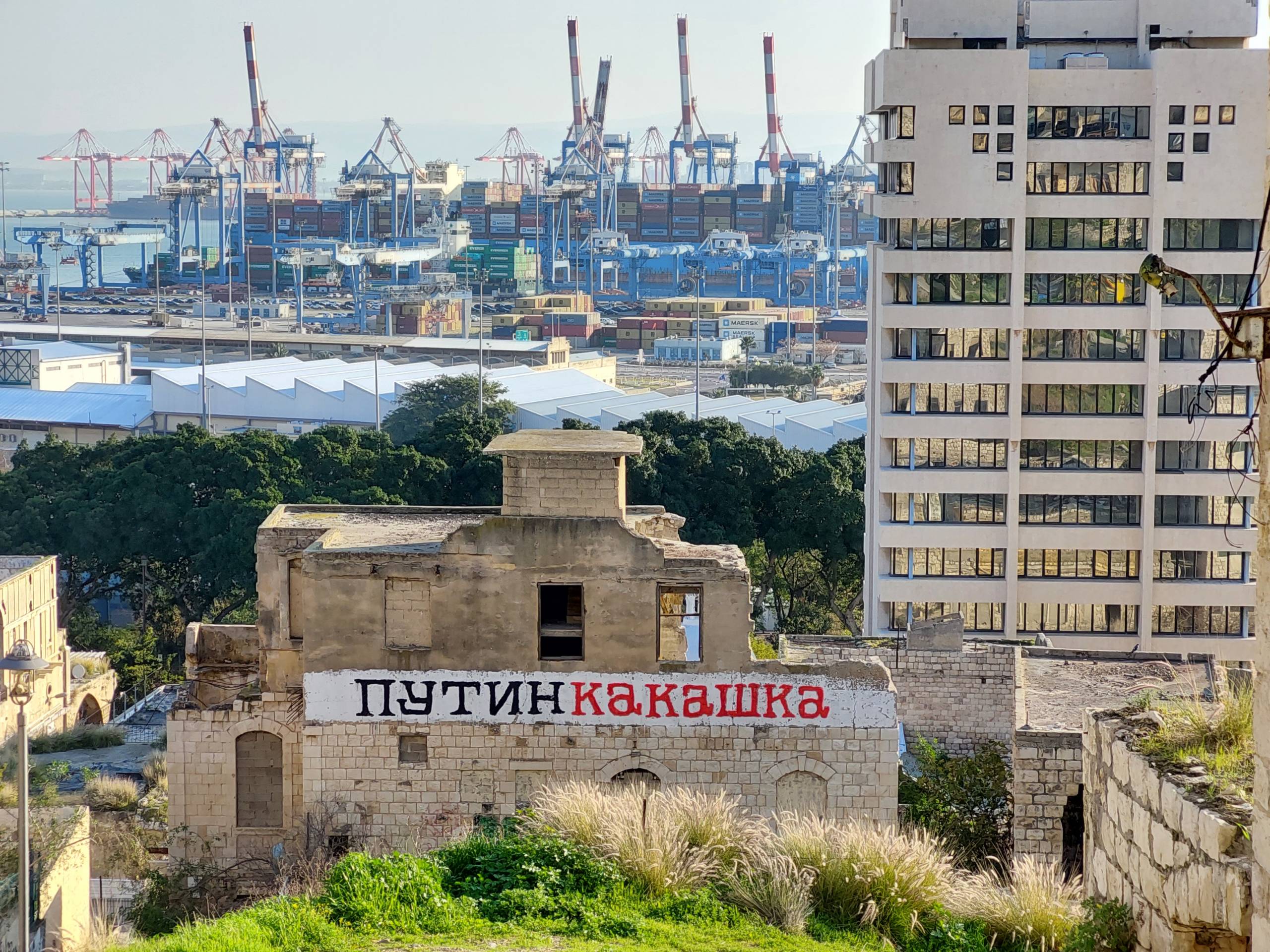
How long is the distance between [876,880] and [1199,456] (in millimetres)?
25413

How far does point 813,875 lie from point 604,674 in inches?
282

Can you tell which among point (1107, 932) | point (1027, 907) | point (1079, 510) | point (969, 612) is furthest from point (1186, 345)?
point (1107, 932)

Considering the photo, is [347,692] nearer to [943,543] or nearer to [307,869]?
[307,869]

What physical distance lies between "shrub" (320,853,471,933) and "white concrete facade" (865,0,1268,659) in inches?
918

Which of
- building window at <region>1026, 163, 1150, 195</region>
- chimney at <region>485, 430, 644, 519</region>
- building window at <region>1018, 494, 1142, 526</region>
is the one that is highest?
building window at <region>1026, 163, 1150, 195</region>

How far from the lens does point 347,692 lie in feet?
64.8

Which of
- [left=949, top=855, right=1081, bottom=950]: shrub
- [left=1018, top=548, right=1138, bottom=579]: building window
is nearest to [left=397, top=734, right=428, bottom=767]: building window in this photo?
[left=949, top=855, right=1081, bottom=950]: shrub

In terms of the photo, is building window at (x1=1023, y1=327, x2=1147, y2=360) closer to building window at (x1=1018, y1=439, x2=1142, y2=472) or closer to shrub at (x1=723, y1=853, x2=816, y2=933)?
building window at (x1=1018, y1=439, x2=1142, y2=472)

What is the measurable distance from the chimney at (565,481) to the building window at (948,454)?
17.0m

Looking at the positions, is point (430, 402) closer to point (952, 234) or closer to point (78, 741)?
point (952, 234)

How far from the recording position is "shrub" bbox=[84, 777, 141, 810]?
78.1 feet

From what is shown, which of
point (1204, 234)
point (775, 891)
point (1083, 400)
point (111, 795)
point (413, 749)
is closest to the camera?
point (775, 891)

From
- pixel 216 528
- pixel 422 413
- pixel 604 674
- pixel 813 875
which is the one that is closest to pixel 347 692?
pixel 604 674

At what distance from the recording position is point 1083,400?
118ft
